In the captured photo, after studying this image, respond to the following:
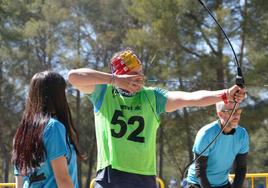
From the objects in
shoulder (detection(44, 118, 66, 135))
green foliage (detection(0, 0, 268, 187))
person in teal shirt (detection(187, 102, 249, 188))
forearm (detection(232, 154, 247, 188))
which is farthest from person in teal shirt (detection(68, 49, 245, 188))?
green foliage (detection(0, 0, 268, 187))

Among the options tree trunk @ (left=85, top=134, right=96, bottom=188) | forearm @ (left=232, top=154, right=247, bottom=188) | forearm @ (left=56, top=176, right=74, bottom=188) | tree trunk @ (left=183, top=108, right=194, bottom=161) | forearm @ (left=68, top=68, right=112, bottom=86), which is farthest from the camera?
tree trunk @ (left=85, top=134, right=96, bottom=188)

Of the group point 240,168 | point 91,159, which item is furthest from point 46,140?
point 91,159

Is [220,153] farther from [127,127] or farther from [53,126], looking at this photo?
[53,126]

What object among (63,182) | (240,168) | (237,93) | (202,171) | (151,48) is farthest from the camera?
(151,48)

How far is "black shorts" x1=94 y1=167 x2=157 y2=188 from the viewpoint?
3447 mm

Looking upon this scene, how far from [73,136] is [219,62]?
18746 mm

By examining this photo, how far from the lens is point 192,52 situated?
22625 millimetres

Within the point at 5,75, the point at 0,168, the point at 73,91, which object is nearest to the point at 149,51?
the point at 73,91

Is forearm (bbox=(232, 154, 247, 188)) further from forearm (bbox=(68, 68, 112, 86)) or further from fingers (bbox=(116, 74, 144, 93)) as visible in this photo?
forearm (bbox=(68, 68, 112, 86))

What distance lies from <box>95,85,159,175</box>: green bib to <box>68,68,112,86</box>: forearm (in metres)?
0.14

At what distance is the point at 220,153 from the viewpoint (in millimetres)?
4688

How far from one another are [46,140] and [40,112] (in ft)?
0.57

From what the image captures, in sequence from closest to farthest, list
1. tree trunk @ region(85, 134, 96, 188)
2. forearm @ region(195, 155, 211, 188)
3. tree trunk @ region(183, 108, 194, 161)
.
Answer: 1. forearm @ region(195, 155, 211, 188)
2. tree trunk @ region(183, 108, 194, 161)
3. tree trunk @ region(85, 134, 96, 188)

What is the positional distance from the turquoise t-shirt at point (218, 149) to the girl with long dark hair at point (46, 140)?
5.68 feet
